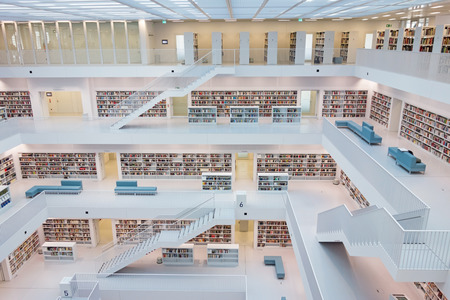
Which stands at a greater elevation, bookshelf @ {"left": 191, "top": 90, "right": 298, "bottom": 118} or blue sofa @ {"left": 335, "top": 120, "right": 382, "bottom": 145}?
bookshelf @ {"left": 191, "top": 90, "right": 298, "bottom": 118}

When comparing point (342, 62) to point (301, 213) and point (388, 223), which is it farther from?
point (388, 223)

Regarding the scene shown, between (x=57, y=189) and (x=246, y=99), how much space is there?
28.5ft

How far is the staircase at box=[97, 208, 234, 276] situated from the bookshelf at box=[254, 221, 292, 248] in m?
2.03

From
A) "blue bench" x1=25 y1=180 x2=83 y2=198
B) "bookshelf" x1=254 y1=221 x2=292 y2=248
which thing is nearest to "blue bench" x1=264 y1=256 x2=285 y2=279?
"bookshelf" x1=254 y1=221 x2=292 y2=248

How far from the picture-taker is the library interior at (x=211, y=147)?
959cm

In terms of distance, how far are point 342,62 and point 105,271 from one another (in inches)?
508

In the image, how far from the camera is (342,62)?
1524cm

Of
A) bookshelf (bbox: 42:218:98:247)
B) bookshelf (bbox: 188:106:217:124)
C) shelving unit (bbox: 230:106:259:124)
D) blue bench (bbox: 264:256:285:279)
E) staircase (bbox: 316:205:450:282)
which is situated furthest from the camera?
bookshelf (bbox: 188:106:217:124)

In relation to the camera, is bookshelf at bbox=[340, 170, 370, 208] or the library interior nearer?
the library interior

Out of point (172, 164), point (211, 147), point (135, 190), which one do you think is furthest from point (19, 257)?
point (211, 147)

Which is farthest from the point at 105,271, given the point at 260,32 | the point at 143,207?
the point at 260,32

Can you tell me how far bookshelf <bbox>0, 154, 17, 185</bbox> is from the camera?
13844 millimetres

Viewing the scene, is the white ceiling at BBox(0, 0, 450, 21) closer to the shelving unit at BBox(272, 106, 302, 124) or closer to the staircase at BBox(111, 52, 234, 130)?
the staircase at BBox(111, 52, 234, 130)

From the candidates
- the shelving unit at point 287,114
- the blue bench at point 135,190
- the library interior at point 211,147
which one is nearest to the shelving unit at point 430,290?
the library interior at point 211,147
